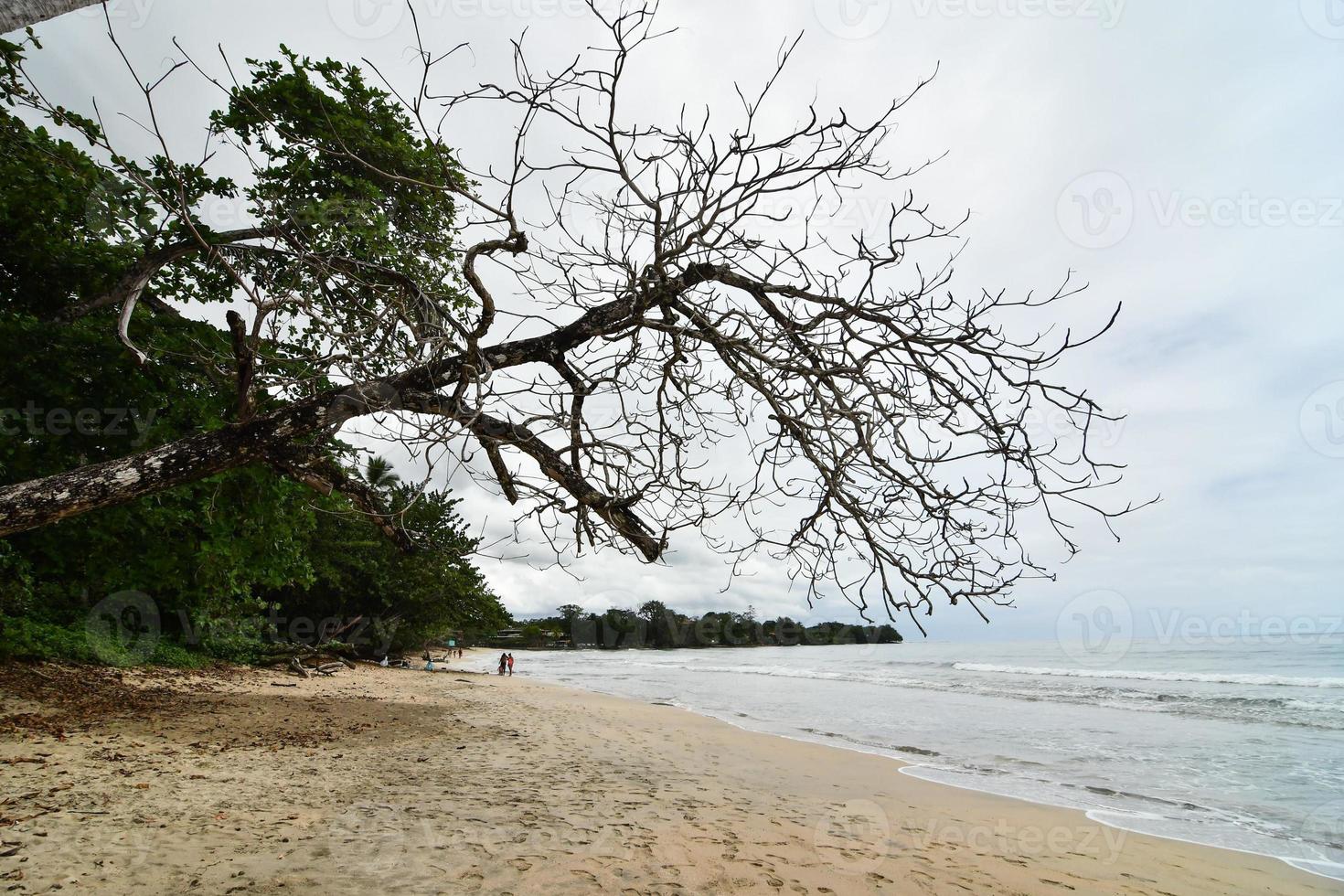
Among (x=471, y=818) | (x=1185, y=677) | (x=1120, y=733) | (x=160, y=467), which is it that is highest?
(x=160, y=467)

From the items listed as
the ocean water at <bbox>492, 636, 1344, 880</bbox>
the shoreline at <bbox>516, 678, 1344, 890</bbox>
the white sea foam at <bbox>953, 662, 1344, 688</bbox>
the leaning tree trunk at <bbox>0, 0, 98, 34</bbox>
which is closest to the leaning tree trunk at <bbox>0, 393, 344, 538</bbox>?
the leaning tree trunk at <bbox>0, 0, 98, 34</bbox>

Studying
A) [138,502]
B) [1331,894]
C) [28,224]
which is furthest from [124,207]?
[1331,894]

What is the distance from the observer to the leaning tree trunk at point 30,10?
175 centimetres

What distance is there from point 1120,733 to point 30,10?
15022 mm

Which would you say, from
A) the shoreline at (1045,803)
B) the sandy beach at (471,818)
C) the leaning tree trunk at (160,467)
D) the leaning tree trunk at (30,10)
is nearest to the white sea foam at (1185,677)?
the shoreline at (1045,803)

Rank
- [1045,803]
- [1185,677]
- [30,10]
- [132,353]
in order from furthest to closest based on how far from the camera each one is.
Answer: [1185,677]
[1045,803]
[132,353]
[30,10]

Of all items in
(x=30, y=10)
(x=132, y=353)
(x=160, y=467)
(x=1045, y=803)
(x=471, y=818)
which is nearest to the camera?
(x=30, y=10)

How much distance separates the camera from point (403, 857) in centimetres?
353

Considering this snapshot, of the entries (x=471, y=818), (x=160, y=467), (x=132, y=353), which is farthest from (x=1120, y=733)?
(x=132, y=353)

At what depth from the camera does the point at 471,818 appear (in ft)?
14.1

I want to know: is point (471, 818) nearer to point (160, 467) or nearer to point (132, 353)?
point (160, 467)

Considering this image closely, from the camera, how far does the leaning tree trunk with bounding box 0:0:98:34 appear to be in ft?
5.74

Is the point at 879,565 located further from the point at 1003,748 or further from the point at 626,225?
the point at 1003,748

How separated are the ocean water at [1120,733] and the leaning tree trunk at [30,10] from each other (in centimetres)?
870
